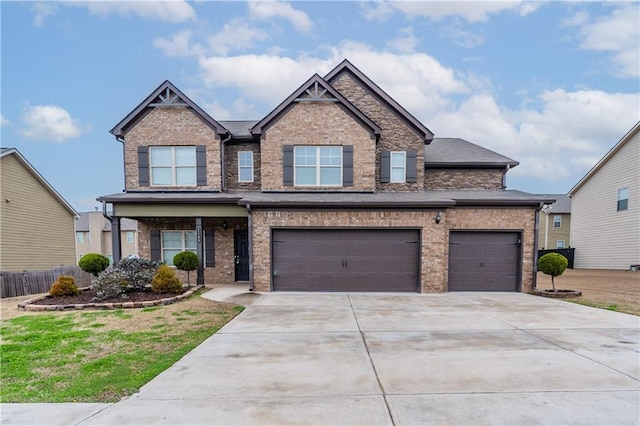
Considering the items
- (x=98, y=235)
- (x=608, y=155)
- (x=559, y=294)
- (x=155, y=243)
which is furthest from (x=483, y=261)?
(x=98, y=235)

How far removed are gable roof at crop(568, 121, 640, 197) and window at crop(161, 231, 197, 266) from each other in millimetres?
23438

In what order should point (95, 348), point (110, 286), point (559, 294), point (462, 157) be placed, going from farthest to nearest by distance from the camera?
1. point (462, 157)
2. point (559, 294)
3. point (110, 286)
4. point (95, 348)

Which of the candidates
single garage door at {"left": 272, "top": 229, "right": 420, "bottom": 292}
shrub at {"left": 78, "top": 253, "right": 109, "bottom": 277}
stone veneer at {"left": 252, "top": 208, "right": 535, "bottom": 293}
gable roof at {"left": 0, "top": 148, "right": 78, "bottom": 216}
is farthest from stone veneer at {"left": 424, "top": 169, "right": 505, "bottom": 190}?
gable roof at {"left": 0, "top": 148, "right": 78, "bottom": 216}

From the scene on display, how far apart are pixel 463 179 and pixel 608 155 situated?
12530 mm

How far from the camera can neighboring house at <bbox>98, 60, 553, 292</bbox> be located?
37.5 feet

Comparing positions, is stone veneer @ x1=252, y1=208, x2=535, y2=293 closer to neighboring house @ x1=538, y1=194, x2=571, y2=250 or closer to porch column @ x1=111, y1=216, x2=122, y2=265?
porch column @ x1=111, y1=216, x2=122, y2=265

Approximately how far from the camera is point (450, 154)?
15023mm

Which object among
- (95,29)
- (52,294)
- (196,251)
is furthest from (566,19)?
Answer: (52,294)

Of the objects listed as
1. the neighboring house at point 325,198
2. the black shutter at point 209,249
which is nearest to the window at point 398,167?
the neighboring house at point 325,198

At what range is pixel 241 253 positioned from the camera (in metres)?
13.6

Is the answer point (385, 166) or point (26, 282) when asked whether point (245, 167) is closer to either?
point (385, 166)

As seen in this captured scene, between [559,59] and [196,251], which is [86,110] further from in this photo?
[559,59]

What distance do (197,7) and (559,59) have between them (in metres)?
15.5

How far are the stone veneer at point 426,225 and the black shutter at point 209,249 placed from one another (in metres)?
2.89
